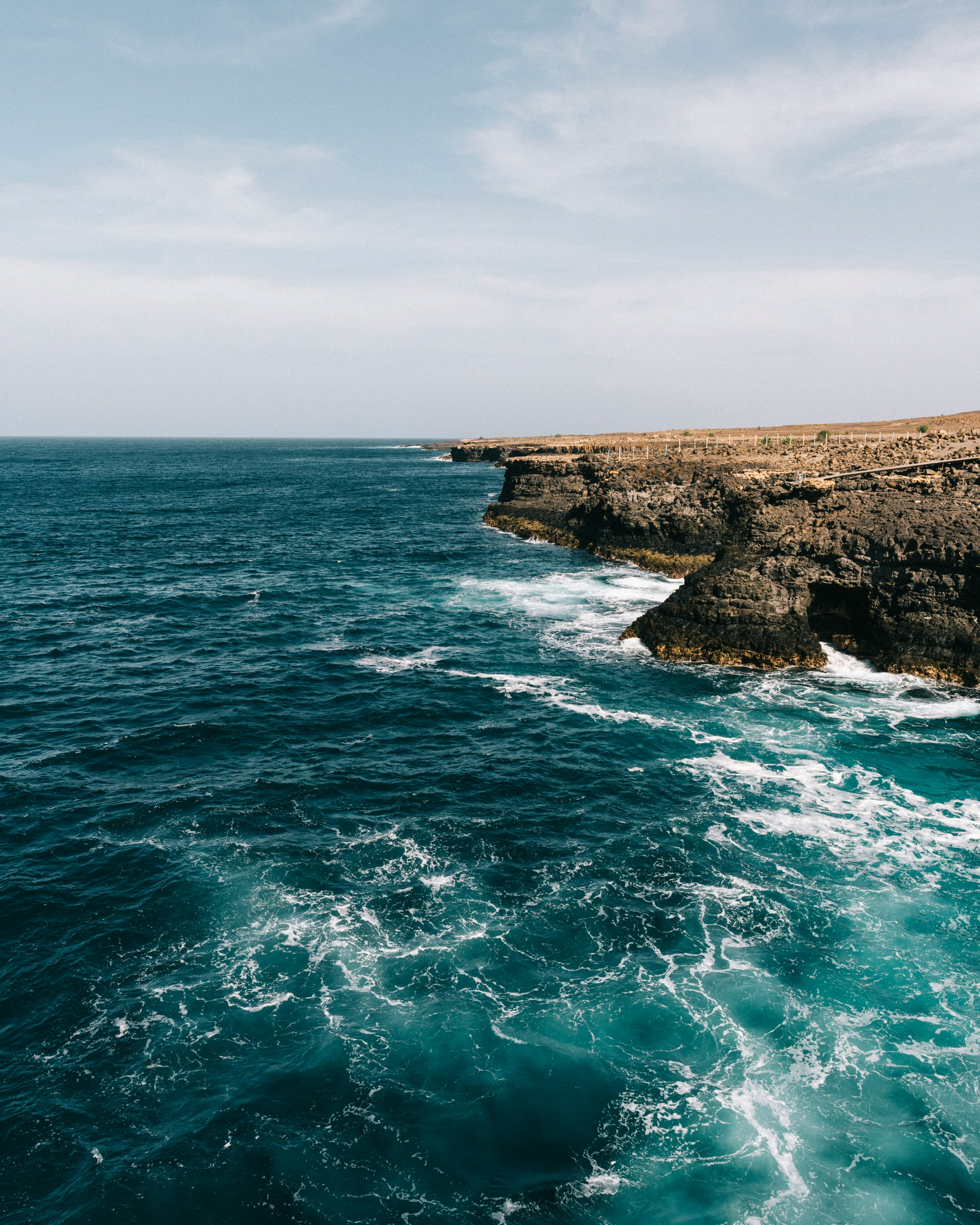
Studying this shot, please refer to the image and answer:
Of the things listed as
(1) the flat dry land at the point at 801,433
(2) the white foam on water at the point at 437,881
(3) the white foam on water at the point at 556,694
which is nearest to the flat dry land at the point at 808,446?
(1) the flat dry land at the point at 801,433

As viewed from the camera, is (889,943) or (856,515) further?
(856,515)

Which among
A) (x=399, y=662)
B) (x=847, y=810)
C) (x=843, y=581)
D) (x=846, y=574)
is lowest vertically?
(x=847, y=810)

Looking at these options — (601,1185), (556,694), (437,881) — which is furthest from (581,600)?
(601,1185)

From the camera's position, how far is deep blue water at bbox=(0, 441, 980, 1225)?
1546 centimetres

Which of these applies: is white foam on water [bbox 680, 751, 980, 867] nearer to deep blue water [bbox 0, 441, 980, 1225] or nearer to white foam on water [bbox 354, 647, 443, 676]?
deep blue water [bbox 0, 441, 980, 1225]

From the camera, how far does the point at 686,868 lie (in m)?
25.3

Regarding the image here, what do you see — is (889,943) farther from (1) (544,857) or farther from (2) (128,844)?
(2) (128,844)

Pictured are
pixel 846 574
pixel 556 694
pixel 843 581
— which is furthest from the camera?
pixel 846 574

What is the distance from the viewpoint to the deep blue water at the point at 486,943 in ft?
50.7

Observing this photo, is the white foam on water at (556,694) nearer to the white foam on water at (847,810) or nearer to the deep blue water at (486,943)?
the deep blue water at (486,943)

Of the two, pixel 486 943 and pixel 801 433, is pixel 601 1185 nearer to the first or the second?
pixel 486 943

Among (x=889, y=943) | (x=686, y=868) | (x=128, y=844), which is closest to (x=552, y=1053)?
(x=686, y=868)

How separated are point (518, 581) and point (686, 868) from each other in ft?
150

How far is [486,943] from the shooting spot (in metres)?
21.6
